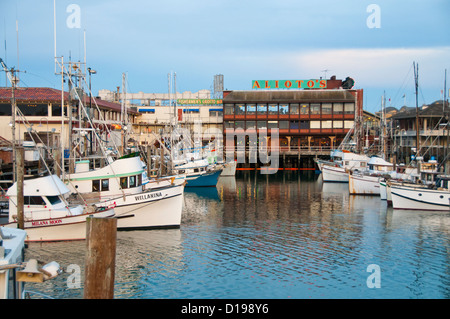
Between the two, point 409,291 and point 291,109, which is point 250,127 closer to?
point 291,109

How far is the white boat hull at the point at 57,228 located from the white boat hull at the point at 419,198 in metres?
26.7

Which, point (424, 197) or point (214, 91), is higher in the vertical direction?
point (214, 91)

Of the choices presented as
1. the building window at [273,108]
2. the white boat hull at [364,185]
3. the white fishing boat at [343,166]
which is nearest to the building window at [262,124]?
the building window at [273,108]

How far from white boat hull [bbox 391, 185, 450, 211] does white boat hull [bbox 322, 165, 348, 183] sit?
2676 cm

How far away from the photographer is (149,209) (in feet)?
109

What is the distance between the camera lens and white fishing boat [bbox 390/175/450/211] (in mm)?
41656

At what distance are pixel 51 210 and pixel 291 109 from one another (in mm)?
71599

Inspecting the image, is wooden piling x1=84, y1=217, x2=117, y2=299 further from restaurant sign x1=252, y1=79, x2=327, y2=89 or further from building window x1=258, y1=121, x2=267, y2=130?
restaurant sign x1=252, y1=79, x2=327, y2=89

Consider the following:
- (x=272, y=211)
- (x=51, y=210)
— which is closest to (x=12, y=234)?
(x=51, y=210)

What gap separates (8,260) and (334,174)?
63727mm

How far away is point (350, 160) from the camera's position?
242 ft

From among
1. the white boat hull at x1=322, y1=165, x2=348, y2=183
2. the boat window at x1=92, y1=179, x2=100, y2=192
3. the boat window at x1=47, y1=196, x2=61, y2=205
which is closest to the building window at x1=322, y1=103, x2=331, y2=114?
the white boat hull at x1=322, y1=165, x2=348, y2=183

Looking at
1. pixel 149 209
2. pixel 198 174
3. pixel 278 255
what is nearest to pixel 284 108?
pixel 198 174

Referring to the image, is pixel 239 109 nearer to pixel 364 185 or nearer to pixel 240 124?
pixel 240 124
